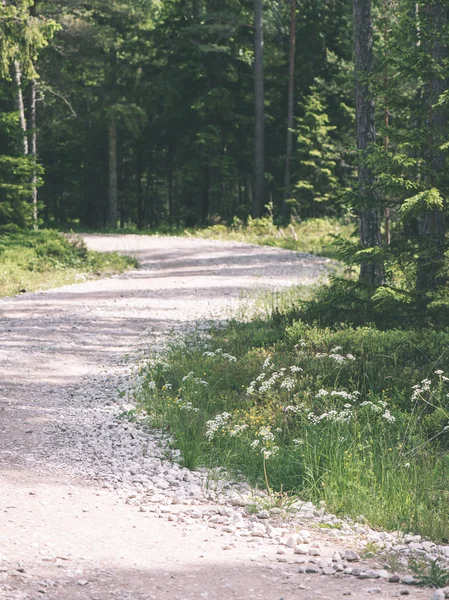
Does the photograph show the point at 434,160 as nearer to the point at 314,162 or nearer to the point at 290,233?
the point at 290,233

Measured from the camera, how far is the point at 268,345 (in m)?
9.82

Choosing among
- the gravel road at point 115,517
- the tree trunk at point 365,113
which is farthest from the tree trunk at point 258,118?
the gravel road at point 115,517

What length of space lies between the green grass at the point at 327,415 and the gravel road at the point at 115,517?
32 cm

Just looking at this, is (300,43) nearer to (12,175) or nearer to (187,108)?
(187,108)

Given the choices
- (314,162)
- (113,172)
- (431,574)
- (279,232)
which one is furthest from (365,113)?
(113,172)

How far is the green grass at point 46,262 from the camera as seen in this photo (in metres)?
16.1

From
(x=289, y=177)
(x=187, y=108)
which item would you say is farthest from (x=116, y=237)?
(x=187, y=108)

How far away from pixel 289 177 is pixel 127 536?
3009cm

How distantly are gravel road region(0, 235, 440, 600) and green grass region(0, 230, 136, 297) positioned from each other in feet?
17.6

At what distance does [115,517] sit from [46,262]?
44.8 feet

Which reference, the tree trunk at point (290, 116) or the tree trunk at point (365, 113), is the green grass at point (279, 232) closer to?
the tree trunk at point (290, 116)

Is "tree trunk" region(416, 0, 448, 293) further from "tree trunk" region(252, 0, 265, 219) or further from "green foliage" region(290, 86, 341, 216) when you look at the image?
"tree trunk" region(252, 0, 265, 219)

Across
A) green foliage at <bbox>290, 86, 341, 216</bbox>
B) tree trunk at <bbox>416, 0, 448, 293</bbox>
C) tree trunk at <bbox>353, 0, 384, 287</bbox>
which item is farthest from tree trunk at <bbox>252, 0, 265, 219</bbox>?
tree trunk at <bbox>416, 0, 448, 293</bbox>

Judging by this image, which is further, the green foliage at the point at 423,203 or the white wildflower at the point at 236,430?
the green foliage at the point at 423,203
